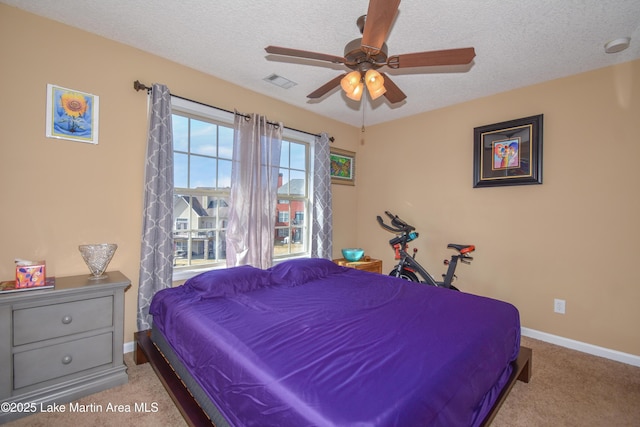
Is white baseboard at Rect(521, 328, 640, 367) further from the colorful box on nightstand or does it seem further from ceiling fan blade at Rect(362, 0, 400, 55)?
the colorful box on nightstand

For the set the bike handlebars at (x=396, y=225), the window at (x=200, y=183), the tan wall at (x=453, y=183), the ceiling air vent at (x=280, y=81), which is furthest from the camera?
the bike handlebars at (x=396, y=225)

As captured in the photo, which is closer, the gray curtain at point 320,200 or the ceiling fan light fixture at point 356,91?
the ceiling fan light fixture at point 356,91

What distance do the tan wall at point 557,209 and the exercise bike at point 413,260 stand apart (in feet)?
0.61

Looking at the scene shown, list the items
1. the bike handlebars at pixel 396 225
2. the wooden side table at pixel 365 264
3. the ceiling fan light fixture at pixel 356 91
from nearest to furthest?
the ceiling fan light fixture at pixel 356 91, the bike handlebars at pixel 396 225, the wooden side table at pixel 365 264

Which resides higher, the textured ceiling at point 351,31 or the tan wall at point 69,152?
the textured ceiling at point 351,31

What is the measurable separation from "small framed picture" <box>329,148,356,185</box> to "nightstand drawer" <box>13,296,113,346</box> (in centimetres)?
308

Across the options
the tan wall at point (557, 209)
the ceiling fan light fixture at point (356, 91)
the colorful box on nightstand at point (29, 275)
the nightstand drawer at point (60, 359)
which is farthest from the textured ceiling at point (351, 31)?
the nightstand drawer at point (60, 359)

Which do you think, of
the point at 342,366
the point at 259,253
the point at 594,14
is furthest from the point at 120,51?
the point at 594,14

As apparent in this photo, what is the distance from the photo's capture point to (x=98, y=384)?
1.96 metres

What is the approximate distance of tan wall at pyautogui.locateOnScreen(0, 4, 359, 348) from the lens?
79.3 inches

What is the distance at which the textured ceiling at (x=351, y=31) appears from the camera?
195 cm

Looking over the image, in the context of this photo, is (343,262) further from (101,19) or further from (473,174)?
(101,19)

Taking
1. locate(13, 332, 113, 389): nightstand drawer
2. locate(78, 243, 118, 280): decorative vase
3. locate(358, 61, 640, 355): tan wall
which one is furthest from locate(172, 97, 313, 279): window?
locate(358, 61, 640, 355): tan wall

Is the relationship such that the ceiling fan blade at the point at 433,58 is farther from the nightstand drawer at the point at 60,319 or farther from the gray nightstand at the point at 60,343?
the nightstand drawer at the point at 60,319
